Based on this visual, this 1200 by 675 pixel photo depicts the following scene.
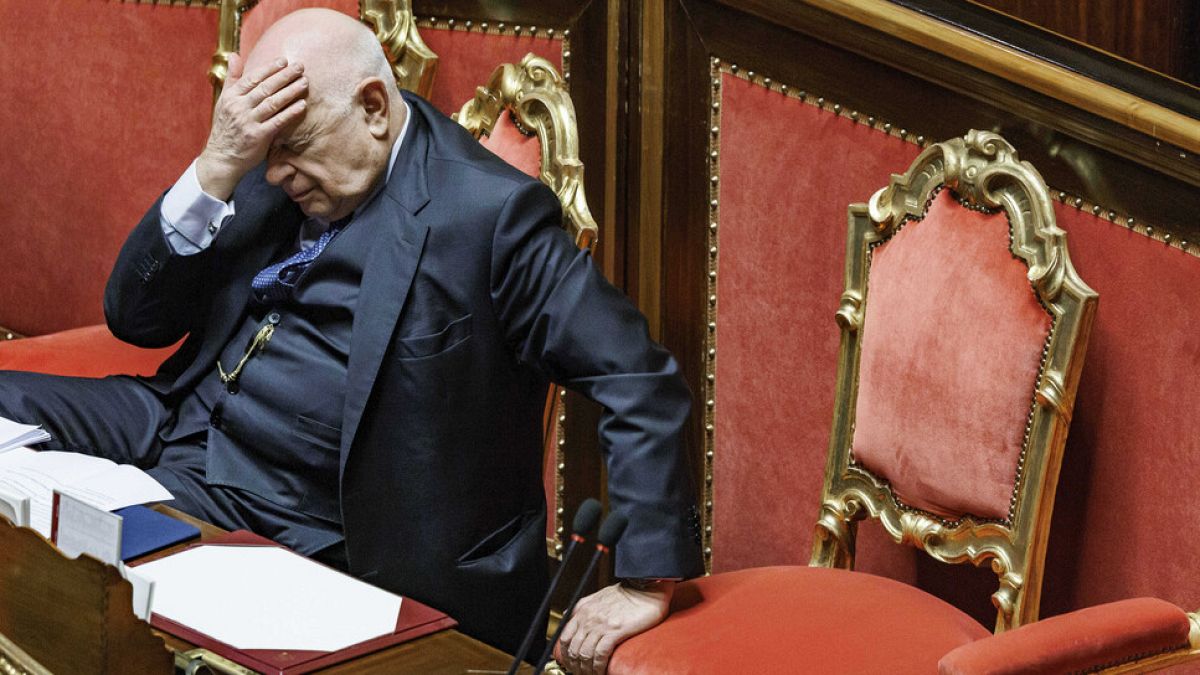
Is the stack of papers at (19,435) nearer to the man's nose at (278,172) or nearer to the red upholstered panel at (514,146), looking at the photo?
the man's nose at (278,172)

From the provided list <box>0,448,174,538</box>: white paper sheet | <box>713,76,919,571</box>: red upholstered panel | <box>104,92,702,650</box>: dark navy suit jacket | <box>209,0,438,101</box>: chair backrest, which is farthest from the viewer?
<box>209,0,438,101</box>: chair backrest

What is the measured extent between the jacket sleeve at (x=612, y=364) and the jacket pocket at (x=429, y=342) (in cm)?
6

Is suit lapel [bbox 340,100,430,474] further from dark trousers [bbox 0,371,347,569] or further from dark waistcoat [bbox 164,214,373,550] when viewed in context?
dark trousers [bbox 0,371,347,569]

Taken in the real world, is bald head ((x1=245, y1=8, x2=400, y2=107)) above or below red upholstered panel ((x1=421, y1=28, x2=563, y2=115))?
below

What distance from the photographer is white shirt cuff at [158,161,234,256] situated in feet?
7.41

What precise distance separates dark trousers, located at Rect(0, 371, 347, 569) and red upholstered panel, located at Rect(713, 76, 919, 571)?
1015mm

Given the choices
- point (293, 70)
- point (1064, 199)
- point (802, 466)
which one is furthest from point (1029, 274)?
point (293, 70)

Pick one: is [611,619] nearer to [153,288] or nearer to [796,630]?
[796,630]

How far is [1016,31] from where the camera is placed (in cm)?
240

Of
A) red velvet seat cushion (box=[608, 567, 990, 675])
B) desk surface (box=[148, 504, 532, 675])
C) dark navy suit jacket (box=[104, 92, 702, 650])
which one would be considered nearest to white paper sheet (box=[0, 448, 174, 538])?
dark navy suit jacket (box=[104, 92, 702, 650])

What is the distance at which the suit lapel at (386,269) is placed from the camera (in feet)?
6.72

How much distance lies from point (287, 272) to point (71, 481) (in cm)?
46

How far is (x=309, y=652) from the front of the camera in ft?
4.84

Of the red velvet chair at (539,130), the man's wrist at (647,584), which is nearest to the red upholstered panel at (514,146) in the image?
the red velvet chair at (539,130)
